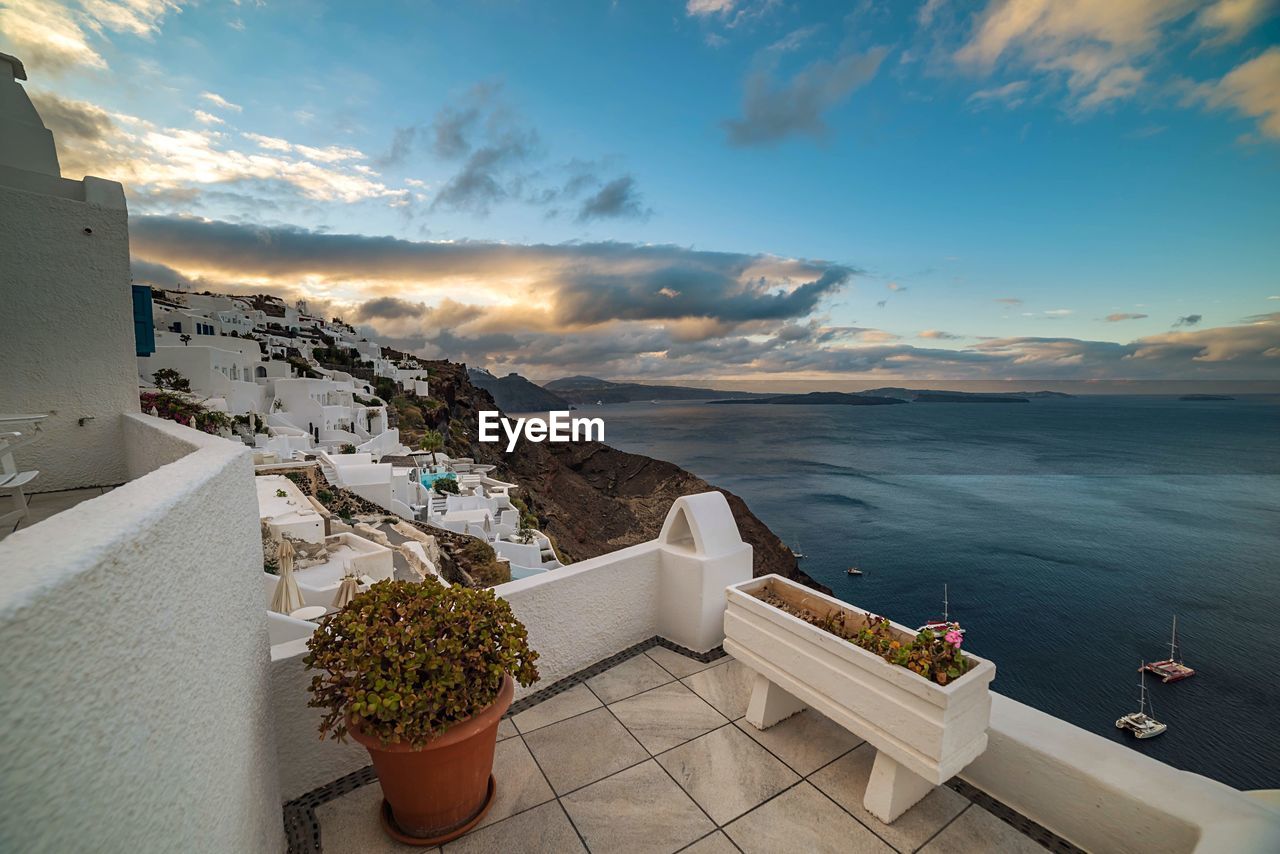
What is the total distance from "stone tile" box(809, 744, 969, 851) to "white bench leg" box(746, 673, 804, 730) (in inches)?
15.8

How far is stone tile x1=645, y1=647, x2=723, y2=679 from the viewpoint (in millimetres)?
3859

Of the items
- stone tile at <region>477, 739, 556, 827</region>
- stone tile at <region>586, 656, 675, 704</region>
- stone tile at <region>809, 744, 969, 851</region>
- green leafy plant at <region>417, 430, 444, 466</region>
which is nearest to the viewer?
stone tile at <region>809, 744, 969, 851</region>

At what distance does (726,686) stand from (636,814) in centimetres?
122

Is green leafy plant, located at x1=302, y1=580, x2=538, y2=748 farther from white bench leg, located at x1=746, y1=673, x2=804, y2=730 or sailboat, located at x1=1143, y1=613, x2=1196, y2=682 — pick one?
sailboat, located at x1=1143, y1=613, x2=1196, y2=682

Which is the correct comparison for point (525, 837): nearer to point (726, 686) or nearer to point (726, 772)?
point (726, 772)

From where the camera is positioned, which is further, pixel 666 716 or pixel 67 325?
pixel 67 325

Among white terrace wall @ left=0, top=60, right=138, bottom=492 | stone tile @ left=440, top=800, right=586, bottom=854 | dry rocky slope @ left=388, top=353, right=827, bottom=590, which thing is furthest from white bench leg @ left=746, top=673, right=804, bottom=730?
dry rocky slope @ left=388, top=353, right=827, bottom=590

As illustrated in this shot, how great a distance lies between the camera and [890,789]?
2.53 metres

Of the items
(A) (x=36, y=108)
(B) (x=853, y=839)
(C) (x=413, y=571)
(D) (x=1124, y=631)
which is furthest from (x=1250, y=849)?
(D) (x=1124, y=631)

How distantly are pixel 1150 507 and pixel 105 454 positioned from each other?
259ft

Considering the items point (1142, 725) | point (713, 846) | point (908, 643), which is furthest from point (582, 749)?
point (1142, 725)

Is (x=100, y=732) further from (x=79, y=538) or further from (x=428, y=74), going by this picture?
(x=428, y=74)

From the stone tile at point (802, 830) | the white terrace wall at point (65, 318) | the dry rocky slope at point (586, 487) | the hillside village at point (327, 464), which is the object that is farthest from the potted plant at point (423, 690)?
the dry rocky slope at point (586, 487)

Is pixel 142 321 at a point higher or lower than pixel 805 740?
higher
